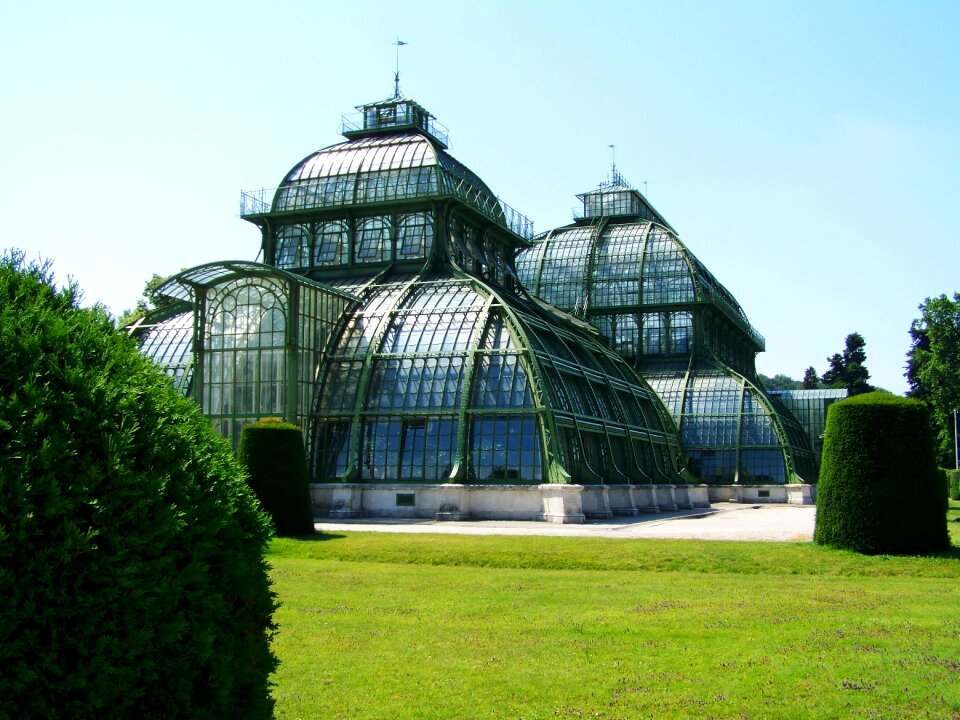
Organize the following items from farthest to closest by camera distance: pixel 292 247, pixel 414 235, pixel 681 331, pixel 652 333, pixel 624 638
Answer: pixel 652 333 → pixel 681 331 → pixel 292 247 → pixel 414 235 → pixel 624 638

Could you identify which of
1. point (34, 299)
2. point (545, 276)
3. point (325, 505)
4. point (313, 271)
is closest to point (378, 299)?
point (313, 271)

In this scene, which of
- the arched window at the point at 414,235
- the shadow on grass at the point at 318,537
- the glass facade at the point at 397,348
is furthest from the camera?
the arched window at the point at 414,235

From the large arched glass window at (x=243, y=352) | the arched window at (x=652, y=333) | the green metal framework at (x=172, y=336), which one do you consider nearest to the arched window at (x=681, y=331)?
the arched window at (x=652, y=333)

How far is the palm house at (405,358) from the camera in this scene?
4209cm

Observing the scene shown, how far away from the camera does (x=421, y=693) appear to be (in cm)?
1073

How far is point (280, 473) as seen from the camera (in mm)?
31234

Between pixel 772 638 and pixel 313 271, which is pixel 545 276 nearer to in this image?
pixel 313 271

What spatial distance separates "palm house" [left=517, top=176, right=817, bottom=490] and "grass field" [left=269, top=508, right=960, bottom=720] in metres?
42.5

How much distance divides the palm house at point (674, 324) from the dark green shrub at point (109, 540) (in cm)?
6090

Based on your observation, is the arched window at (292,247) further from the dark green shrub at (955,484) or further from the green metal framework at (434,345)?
the dark green shrub at (955,484)

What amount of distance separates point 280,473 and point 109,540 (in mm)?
25602

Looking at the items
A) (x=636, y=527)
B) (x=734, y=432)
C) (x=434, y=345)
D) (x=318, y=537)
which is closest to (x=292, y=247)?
(x=434, y=345)

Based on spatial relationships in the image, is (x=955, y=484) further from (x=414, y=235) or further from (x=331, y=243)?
(x=331, y=243)

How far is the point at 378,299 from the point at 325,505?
38.9 ft
